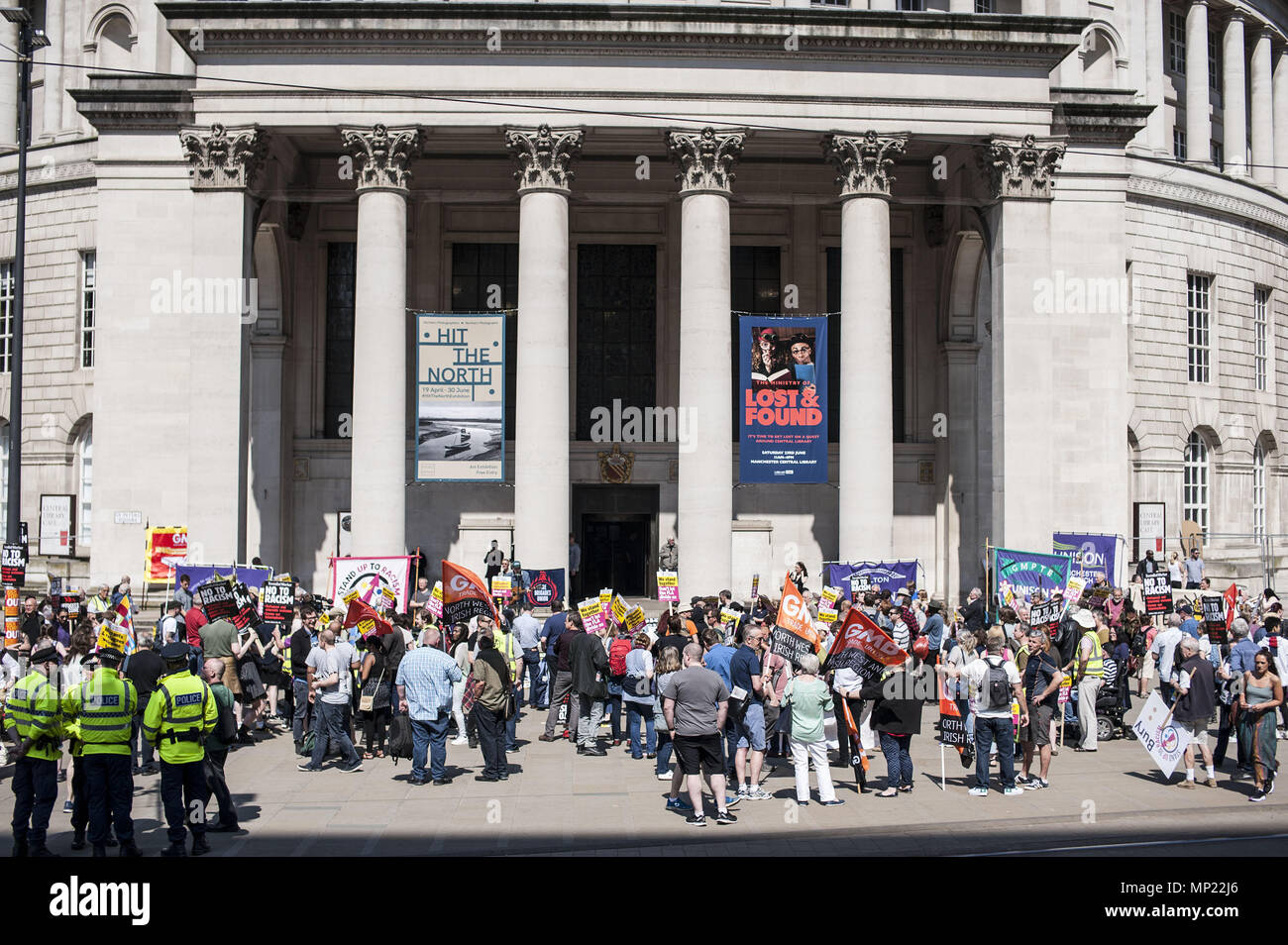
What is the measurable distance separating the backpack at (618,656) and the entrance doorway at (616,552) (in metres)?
18.7

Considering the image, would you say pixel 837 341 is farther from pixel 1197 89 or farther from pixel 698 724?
pixel 698 724

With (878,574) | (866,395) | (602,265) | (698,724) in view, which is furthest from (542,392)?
(698,724)

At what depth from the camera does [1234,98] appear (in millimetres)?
46812

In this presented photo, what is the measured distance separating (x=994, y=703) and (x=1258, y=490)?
1444 inches

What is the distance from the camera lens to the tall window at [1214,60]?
157 feet

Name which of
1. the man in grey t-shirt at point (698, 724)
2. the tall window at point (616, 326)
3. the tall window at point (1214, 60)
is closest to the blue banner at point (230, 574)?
the tall window at point (616, 326)

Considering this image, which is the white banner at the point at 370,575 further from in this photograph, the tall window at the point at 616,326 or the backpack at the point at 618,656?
the tall window at the point at 616,326

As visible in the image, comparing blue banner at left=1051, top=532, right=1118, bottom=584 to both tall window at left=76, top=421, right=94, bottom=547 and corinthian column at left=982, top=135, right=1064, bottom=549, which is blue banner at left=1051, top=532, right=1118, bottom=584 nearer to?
corinthian column at left=982, top=135, right=1064, bottom=549

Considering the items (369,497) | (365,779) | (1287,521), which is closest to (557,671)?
(365,779)

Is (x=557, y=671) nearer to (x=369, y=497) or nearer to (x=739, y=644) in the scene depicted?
(x=739, y=644)

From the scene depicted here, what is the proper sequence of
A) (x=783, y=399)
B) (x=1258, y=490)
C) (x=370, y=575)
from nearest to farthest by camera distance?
(x=370, y=575) < (x=783, y=399) < (x=1258, y=490)

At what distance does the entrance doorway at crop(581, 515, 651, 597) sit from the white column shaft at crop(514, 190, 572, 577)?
670 cm
